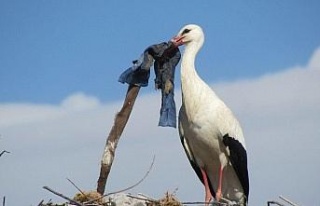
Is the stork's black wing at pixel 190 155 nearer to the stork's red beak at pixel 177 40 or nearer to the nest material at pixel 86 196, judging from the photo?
the stork's red beak at pixel 177 40

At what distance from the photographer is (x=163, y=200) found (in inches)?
267

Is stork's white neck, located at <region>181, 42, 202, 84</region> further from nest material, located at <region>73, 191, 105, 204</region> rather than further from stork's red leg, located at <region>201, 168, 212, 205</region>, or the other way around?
nest material, located at <region>73, 191, 105, 204</region>

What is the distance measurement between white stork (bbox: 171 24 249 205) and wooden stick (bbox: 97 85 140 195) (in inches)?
29.0

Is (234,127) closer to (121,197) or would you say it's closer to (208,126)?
(208,126)

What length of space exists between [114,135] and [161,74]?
0.97m

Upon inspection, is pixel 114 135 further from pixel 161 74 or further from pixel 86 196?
pixel 161 74

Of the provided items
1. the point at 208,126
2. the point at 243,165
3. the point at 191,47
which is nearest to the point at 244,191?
the point at 243,165

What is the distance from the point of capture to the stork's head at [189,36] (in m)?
8.55

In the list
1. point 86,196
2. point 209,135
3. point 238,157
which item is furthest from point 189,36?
point 86,196

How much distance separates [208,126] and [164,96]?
1.72ft

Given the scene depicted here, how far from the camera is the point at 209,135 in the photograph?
26.2ft

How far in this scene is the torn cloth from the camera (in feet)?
25.4

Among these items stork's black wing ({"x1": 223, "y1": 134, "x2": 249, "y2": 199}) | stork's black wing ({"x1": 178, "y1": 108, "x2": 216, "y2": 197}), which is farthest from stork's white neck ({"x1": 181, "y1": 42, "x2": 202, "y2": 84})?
stork's black wing ({"x1": 223, "y1": 134, "x2": 249, "y2": 199})

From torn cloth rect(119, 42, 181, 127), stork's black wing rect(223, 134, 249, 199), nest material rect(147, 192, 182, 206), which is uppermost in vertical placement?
torn cloth rect(119, 42, 181, 127)
